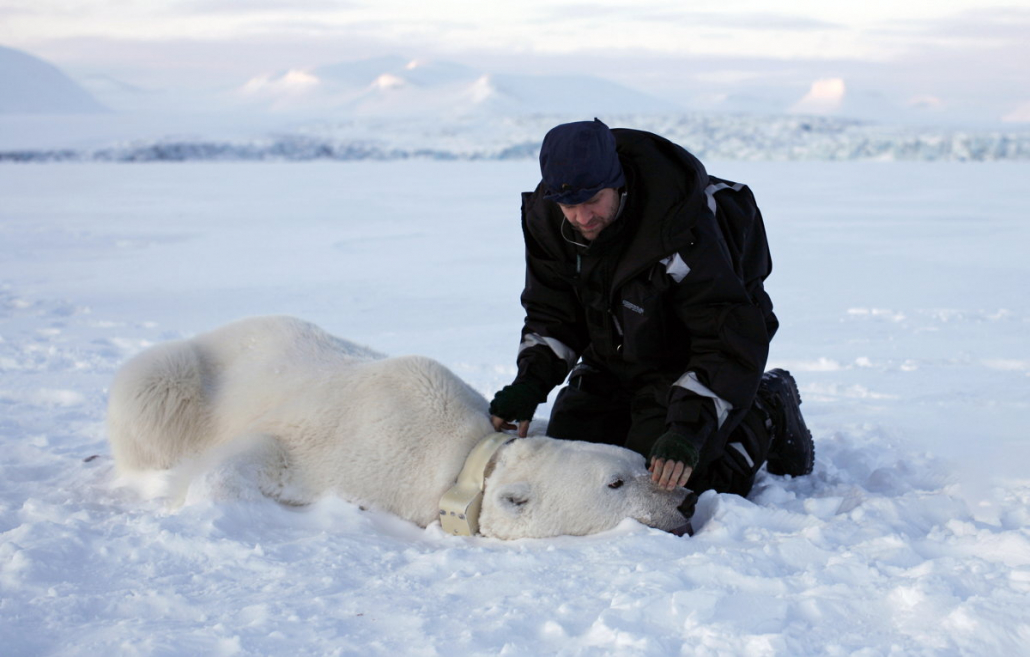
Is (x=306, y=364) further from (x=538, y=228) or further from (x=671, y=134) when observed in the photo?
(x=671, y=134)

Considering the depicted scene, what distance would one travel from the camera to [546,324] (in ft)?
11.3

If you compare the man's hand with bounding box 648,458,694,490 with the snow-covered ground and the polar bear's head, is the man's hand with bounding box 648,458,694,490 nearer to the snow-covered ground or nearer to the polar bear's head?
the polar bear's head

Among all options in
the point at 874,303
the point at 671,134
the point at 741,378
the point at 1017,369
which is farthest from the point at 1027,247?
the point at 671,134

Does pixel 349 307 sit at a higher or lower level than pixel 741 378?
lower

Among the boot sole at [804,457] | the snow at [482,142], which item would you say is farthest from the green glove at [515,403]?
the snow at [482,142]

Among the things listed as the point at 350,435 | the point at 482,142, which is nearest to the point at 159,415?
the point at 350,435

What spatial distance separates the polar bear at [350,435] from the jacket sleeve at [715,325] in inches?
13.2

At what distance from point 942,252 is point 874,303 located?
10.5ft

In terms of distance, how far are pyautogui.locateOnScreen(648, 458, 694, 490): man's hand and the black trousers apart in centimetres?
29

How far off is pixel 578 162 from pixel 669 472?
3.39 ft

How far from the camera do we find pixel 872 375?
517cm

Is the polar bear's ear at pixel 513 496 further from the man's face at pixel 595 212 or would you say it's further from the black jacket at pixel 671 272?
the man's face at pixel 595 212

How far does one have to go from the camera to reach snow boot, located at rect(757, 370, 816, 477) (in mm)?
3584

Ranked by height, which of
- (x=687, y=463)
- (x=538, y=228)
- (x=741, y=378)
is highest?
(x=538, y=228)
